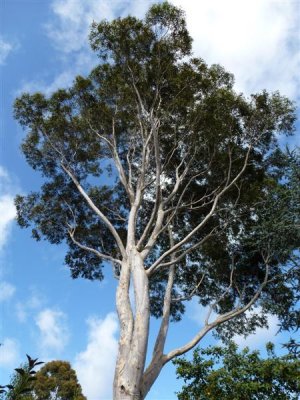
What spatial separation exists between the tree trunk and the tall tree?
3.11 meters

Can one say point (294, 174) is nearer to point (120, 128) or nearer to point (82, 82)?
point (120, 128)

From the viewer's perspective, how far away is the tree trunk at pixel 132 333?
934 centimetres

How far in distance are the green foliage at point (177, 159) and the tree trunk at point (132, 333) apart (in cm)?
364

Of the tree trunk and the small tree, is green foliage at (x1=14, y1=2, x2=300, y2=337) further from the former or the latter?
the small tree

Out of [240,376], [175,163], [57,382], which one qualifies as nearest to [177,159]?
[175,163]

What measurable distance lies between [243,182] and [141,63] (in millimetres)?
6250

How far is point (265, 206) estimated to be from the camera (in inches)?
653

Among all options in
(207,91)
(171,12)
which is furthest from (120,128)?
(171,12)

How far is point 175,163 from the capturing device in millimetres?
17484

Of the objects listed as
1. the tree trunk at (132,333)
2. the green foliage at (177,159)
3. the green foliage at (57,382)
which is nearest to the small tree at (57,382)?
the green foliage at (57,382)

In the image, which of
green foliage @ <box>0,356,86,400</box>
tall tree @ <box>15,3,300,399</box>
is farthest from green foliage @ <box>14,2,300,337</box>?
green foliage @ <box>0,356,86,400</box>

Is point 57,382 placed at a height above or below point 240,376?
above

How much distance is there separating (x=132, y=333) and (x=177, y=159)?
879 centimetres

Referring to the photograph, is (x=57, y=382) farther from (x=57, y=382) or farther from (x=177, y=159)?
(x=177, y=159)
